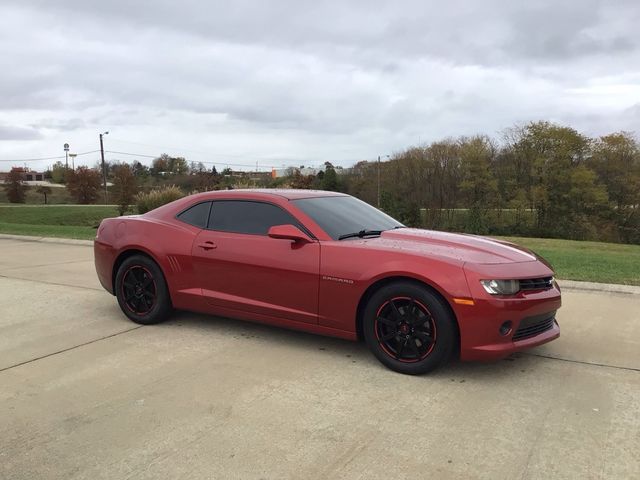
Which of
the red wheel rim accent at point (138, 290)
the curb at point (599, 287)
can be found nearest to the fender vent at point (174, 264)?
the red wheel rim accent at point (138, 290)

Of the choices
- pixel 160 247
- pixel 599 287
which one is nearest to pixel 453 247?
pixel 160 247

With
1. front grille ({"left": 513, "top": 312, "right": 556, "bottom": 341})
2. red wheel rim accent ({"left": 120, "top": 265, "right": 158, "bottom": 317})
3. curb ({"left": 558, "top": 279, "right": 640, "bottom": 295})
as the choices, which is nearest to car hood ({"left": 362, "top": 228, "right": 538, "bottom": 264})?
front grille ({"left": 513, "top": 312, "right": 556, "bottom": 341})

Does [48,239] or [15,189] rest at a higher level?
[15,189]

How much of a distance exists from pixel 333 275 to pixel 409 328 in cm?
74

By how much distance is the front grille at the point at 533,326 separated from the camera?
3954 mm

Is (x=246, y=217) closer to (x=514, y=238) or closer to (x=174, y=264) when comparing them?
(x=174, y=264)

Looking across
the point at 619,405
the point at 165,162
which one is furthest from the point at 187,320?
the point at 165,162

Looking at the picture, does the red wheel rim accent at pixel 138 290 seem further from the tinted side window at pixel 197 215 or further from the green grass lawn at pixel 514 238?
the green grass lawn at pixel 514 238

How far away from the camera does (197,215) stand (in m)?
5.34

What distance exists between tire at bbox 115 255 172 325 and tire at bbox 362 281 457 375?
2.26 meters

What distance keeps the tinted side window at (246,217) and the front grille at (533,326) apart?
2.00 metres

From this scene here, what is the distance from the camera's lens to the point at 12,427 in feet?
10.7

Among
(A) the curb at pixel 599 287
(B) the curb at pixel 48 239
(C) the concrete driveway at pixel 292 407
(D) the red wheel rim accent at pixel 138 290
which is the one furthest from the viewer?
(B) the curb at pixel 48 239

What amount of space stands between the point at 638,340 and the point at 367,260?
2812 mm
